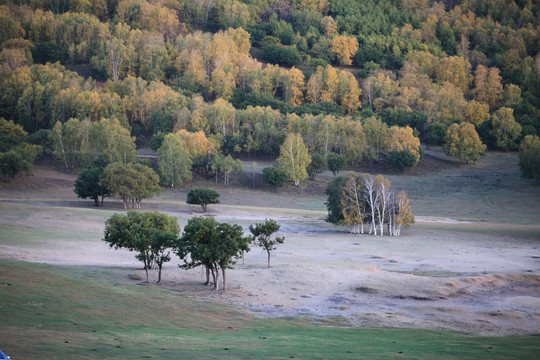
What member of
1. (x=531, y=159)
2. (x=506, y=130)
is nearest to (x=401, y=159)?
(x=531, y=159)

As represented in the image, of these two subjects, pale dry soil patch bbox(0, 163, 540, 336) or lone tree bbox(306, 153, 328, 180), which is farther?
lone tree bbox(306, 153, 328, 180)

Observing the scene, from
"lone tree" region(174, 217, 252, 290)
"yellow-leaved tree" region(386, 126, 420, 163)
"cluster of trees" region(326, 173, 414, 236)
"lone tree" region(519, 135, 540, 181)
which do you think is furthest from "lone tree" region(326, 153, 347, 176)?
"lone tree" region(174, 217, 252, 290)

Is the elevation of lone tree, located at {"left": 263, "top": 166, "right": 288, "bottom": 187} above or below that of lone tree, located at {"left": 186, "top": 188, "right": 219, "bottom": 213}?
above

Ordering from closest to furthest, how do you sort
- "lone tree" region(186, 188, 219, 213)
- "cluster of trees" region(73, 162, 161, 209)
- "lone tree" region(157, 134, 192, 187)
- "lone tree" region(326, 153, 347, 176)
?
"cluster of trees" region(73, 162, 161, 209) → "lone tree" region(186, 188, 219, 213) → "lone tree" region(157, 134, 192, 187) → "lone tree" region(326, 153, 347, 176)

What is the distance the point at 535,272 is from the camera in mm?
46062

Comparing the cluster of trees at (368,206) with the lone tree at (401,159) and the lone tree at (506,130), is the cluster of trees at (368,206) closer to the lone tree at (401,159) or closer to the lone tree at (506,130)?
the lone tree at (401,159)

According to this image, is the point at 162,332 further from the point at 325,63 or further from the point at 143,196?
the point at 325,63

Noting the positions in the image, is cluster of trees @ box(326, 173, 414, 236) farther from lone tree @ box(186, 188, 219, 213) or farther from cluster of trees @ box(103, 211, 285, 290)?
cluster of trees @ box(103, 211, 285, 290)

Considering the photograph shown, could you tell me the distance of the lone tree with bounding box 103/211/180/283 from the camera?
40.2 metres

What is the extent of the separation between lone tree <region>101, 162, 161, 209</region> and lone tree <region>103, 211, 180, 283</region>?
37.1 meters

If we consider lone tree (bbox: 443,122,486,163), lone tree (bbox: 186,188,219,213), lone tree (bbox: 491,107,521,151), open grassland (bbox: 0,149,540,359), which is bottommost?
open grassland (bbox: 0,149,540,359)

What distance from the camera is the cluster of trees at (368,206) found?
231ft

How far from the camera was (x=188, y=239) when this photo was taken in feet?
128

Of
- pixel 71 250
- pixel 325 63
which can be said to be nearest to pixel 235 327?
pixel 71 250
